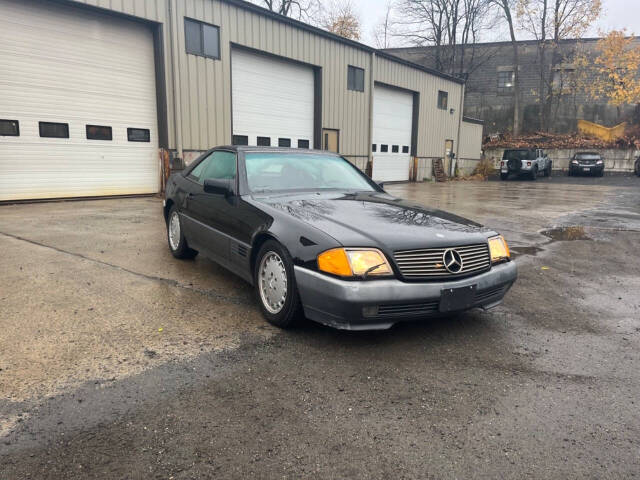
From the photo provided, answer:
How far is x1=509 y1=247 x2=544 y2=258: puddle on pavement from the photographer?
20.7ft

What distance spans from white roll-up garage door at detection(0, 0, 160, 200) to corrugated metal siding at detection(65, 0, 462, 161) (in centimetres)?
75

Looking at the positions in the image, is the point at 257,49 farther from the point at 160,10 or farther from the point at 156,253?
the point at 156,253

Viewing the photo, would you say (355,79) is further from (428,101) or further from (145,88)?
(145,88)

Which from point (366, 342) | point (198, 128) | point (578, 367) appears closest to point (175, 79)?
point (198, 128)

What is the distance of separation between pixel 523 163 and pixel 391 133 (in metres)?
8.42

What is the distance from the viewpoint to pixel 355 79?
1919cm

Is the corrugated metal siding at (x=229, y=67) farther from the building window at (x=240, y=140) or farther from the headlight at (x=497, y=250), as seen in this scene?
the headlight at (x=497, y=250)

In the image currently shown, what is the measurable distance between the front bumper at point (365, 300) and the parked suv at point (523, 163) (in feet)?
81.4

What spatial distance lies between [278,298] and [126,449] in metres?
1.56

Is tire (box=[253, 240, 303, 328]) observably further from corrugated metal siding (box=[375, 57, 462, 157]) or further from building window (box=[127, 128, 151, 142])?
corrugated metal siding (box=[375, 57, 462, 157])

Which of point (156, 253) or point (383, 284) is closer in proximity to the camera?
point (383, 284)

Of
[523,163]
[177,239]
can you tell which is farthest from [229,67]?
[523,163]

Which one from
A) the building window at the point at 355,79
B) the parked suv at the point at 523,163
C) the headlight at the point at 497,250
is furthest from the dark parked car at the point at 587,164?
the headlight at the point at 497,250

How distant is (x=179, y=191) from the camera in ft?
17.3
